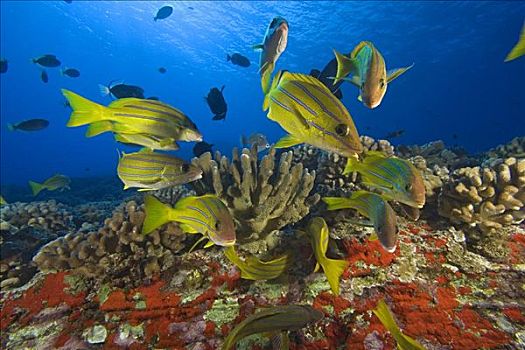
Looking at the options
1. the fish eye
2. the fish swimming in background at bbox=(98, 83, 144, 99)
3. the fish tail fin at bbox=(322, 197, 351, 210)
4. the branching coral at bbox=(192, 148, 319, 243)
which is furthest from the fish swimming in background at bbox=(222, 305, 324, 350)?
the fish swimming in background at bbox=(98, 83, 144, 99)

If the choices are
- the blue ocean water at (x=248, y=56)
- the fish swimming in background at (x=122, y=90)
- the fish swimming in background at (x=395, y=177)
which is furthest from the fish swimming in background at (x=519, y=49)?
the blue ocean water at (x=248, y=56)

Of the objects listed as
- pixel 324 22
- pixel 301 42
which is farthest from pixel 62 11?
pixel 324 22

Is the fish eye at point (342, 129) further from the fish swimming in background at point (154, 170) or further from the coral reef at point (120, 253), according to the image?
the coral reef at point (120, 253)

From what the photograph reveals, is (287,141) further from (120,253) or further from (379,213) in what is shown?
(120,253)

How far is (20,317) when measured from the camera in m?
2.76

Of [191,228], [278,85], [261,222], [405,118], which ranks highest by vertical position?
[405,118]

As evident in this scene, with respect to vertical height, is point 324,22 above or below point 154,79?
below

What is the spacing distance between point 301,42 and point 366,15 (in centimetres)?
1185

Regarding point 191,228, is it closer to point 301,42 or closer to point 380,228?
point 380,228

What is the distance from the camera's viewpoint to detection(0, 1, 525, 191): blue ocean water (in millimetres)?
39750

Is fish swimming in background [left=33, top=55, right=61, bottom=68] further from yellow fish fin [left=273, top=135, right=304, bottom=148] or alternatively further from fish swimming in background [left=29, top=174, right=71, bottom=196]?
yellow fish fin [left=273, top=135, right=304, bottom=148]

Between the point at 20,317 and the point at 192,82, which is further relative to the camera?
the point at 192,82

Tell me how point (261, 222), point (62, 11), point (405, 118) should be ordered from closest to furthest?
point (261, 222), point (62, 11), point (405, 118)

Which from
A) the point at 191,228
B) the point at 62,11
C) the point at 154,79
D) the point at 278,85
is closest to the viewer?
the point at 278,85
